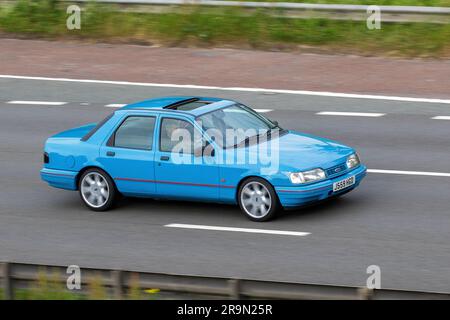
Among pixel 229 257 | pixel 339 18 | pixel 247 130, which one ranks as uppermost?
pixel 339 18

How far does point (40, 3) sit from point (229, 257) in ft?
51.1

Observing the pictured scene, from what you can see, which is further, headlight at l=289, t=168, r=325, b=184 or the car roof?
the car roof

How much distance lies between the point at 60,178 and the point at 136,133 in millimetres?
1325

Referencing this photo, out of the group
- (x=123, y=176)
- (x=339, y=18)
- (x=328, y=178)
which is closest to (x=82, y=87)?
(x=339, y=18)

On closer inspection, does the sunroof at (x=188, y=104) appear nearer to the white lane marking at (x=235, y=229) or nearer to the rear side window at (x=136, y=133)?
the rear side window at (x=136, y=133)

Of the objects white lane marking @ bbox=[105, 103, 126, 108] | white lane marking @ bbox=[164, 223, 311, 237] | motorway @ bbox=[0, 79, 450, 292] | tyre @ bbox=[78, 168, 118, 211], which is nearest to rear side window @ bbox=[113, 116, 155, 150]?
tyre @ bbox=[78, 168, 118, 211]

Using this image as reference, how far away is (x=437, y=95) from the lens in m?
20.8

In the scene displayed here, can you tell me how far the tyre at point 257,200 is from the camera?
14.0 metres

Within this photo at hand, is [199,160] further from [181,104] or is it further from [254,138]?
[181,104]

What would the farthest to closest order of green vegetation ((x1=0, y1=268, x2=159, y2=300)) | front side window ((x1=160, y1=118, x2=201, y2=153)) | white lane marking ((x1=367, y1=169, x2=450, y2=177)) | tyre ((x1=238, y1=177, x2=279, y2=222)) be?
white lane marking ((x1=367, y1=169, x2=450, y2=177)) → front side window ((x1=160, y1=118, x2=201, y2=153)) → tyre ((x1=238, y1=177, x2=279, y2=222)) → green vegetation ((x1=0, y1=268, x2=159, y2=300))

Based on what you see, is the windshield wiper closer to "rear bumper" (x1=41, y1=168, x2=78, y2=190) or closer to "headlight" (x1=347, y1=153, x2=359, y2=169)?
"headlight" (x1=347, y1=153, x2=359, y2=169)

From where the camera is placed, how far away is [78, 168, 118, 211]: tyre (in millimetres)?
15086

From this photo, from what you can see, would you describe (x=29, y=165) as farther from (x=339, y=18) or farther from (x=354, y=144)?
(x=339, y=18)

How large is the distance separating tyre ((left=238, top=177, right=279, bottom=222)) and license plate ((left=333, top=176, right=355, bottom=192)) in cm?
80
